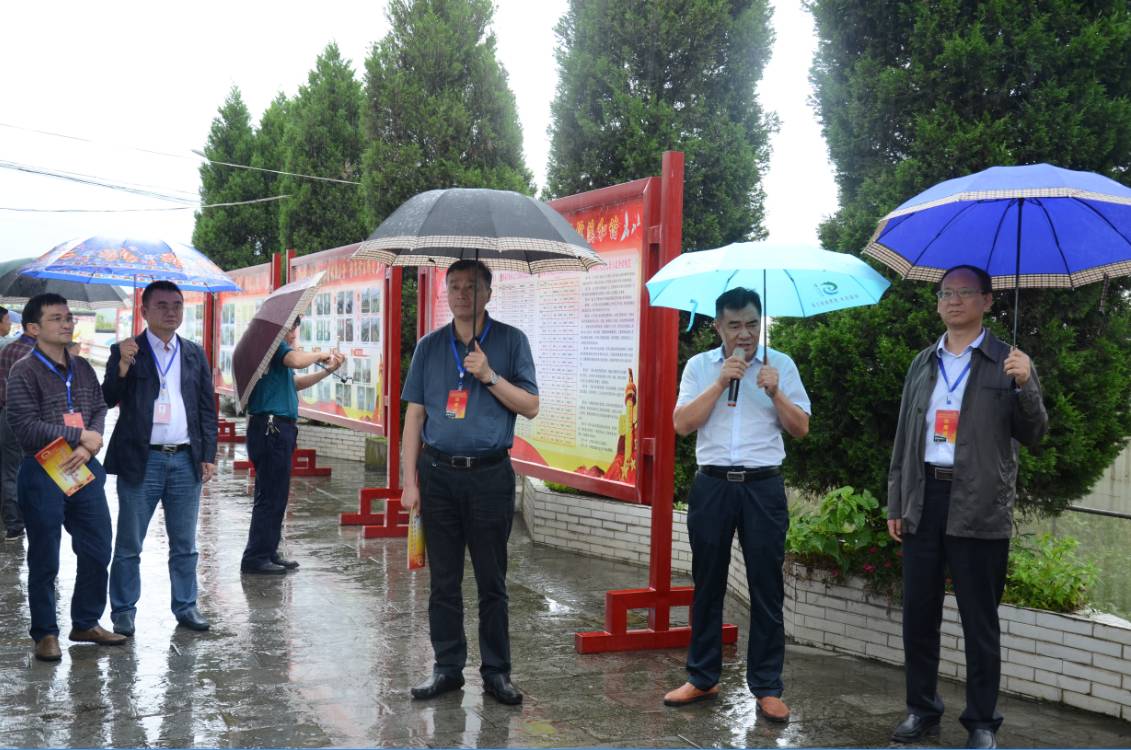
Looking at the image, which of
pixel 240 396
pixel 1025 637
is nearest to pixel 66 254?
pixel 240 396

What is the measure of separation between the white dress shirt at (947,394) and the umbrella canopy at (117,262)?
386 cm

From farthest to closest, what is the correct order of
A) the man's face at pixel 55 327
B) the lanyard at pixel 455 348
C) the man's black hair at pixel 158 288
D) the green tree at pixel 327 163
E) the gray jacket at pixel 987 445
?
1. the green tree at pixel 327 163
2. the man's black hair at pixel 158 288
3. the man's face at pixel 55 327
4. the lanyard at pixel 455 348
5. the gray jacket at pixel 987 445

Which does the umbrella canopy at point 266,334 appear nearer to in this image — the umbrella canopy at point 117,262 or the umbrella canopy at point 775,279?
the umbrella canopy at point 117,262

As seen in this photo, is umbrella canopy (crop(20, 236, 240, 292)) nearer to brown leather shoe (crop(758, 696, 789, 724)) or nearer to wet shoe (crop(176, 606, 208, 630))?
wet shoe (crop(176, 606, 208, 630))

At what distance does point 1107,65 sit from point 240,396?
18.4ft

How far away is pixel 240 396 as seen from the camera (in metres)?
7.16

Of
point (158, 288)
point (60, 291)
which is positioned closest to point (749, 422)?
point (158, 288)

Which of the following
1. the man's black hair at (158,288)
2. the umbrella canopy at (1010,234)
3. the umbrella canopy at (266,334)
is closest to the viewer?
the umbrella canopy at (1010,234)

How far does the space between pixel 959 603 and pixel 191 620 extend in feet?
12.8

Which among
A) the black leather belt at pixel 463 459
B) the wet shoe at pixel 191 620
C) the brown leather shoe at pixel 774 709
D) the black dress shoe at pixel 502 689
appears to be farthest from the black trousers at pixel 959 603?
the wet shoe at pixel 191 620

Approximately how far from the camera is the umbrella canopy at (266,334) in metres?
6.89

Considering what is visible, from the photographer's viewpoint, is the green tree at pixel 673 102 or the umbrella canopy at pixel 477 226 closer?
the umbrella canopy at pixel 477 226

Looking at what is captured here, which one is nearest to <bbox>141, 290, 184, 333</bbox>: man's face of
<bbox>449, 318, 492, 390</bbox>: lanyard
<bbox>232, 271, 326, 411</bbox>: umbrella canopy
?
<bbox>232, 271, 326, 411</bbox>: umbrella canopy

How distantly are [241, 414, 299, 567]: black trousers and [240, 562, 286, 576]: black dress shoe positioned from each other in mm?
17
